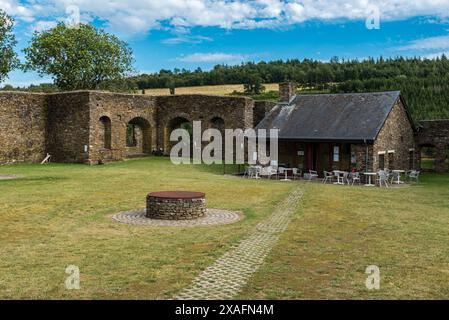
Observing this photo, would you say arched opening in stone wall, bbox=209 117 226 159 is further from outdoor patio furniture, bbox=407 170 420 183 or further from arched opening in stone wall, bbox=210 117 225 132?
outdoor patio furniture, bbox=407 170 420 183

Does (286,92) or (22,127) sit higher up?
(286,92)

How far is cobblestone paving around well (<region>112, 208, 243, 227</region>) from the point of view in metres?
11.9

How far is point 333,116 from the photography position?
2528 centimetres

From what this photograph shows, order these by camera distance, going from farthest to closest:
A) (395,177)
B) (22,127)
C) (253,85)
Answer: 1. (253,85)
2. (22,127)
3. (395,177)

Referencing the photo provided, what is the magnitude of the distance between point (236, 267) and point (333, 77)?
65941 mm

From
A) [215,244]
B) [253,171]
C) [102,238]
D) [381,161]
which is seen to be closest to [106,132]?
[253,171]

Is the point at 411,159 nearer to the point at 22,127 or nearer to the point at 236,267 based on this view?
the point at 22,127

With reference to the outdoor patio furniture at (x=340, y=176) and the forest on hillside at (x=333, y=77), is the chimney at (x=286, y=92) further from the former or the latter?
the forest on hillside at (x=333, y=77)

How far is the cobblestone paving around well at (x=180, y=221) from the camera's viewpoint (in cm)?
1195

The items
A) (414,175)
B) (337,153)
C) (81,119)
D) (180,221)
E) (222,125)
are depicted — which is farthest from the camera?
(222,125)

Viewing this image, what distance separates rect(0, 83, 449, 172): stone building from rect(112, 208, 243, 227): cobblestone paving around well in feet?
38.6

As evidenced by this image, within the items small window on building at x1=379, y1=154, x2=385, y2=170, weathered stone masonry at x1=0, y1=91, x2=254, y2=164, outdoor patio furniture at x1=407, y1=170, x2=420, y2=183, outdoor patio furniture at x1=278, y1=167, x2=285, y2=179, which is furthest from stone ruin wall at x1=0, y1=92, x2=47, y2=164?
outdoor patio furniture at x1=407, y1=170, x2=420, y2=183

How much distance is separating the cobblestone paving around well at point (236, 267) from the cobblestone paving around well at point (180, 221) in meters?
1.08

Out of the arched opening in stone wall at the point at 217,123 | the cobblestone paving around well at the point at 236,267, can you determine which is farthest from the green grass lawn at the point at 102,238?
the arched opening in stone wall at the point at 217,123
